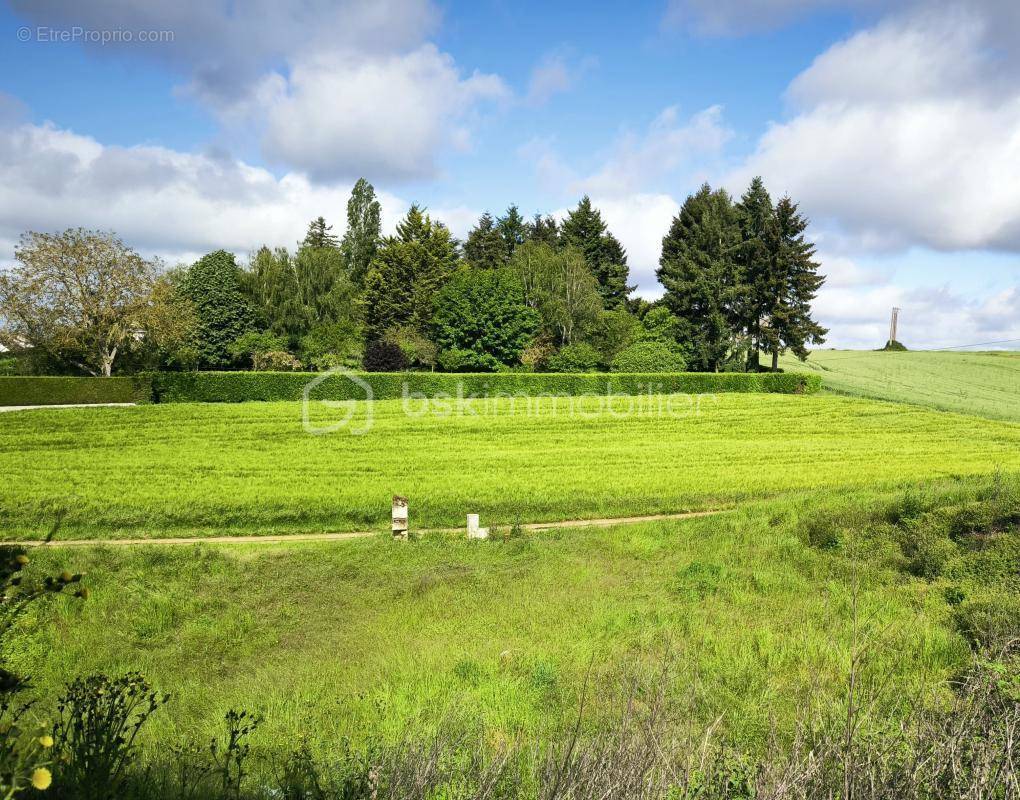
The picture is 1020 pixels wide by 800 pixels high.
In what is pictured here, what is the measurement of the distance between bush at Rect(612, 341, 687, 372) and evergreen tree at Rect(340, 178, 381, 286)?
114 ft

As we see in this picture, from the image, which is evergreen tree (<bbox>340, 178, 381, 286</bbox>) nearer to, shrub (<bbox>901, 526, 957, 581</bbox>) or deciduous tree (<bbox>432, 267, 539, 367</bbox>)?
deciduous tree (<bbox>432, 267, 539, 367</bbox>)

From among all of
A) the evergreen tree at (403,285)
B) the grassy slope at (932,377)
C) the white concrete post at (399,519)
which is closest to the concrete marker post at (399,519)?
the white concrete post at (399,519)

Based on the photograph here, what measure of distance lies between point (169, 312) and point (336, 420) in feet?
57.4

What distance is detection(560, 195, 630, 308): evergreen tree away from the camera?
68.3m

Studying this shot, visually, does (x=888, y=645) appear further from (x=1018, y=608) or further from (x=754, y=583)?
(x=754, y=583)

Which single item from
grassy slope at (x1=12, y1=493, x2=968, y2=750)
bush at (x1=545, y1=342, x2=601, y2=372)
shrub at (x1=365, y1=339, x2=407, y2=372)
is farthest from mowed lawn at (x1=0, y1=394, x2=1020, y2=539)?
shrub at (x1=365, y1=339, x2=407, y2=372)

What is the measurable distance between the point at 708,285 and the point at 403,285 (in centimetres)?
2886

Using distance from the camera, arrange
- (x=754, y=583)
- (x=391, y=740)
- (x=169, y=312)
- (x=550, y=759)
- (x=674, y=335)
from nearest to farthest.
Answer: (x=550, y=759) < (x=391, y=740) < (x=754, y=583) < (x=169, y=312) < (x=674, y=335)

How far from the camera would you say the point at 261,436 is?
26.0 m

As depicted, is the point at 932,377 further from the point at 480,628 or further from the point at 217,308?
the point at 217,308

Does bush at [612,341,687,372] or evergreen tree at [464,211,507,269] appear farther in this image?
evergreen tree at [464,211,507,269]

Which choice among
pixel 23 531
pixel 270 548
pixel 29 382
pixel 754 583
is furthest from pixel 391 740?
pixel 29 382

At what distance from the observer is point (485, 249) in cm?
7019

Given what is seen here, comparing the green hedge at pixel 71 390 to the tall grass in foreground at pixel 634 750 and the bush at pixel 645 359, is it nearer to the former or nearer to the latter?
the bush at pixel 645 359
